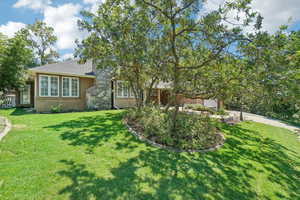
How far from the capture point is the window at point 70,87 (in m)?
12.9

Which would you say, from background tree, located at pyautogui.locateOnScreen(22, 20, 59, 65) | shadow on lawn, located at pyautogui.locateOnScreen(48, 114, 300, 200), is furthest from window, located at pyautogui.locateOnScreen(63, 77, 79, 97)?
background tree, located at pyautogui.locateOnScreen(22, 20, 59, 65)

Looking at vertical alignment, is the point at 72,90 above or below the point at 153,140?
above

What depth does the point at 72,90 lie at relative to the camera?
43.4 ft

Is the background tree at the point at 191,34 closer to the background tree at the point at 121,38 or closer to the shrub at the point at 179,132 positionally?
the shrub at the point at 179,132

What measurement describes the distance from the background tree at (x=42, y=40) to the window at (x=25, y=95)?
55.4 feet

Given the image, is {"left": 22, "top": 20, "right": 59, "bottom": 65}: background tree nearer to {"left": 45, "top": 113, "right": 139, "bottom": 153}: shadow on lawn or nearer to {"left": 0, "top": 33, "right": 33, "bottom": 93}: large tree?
{"left": 0, "top": 33, "right": 33, "bottom": 93}: large tree

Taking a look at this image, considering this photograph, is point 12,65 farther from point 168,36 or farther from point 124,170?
point 124,170

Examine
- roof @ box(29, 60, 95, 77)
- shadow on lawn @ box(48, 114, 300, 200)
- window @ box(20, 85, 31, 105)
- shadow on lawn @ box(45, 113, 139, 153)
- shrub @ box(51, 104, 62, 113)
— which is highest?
roof @ box(29, 60, 95, 77)

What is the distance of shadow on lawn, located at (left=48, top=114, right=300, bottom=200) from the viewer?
3205 mm

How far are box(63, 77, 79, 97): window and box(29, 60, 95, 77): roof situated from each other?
665mm

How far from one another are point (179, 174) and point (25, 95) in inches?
692

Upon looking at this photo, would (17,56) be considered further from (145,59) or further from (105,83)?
(145,59)

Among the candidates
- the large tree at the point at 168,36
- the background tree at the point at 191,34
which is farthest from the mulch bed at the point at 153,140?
the large tree at the point at 168,36

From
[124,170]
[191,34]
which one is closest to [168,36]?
[191,34]
